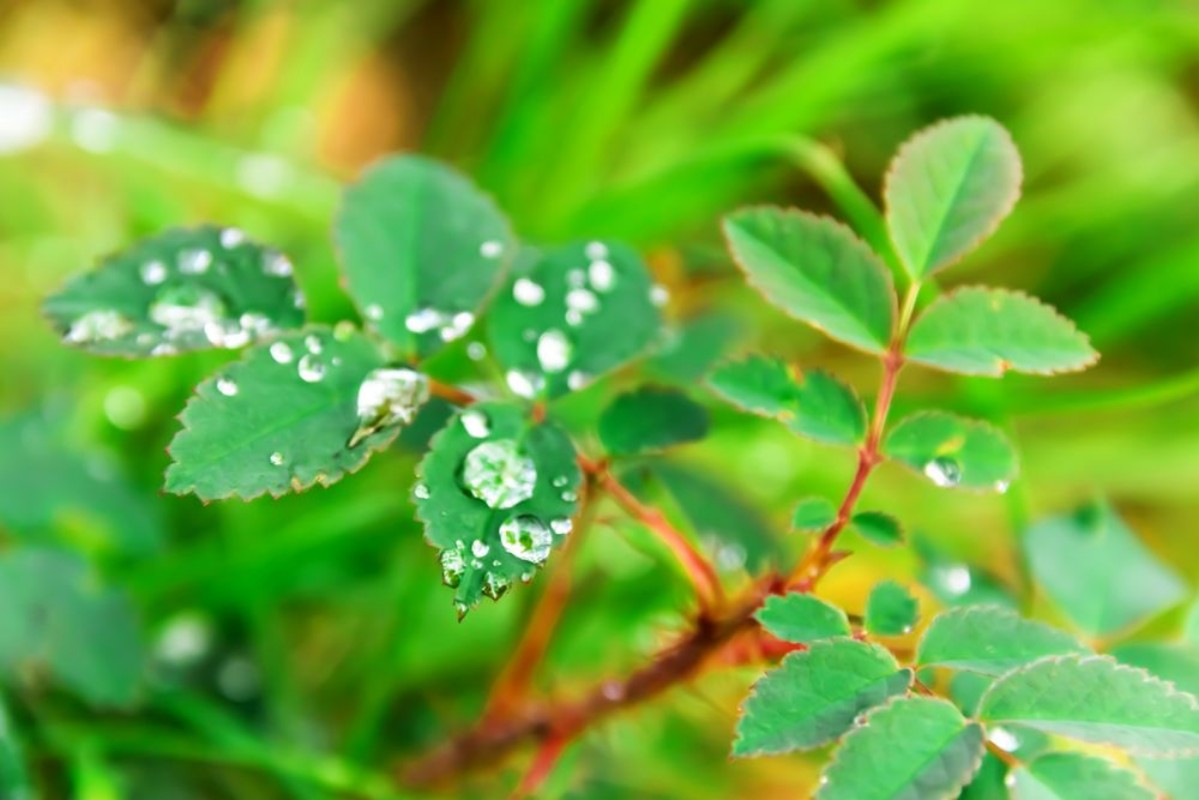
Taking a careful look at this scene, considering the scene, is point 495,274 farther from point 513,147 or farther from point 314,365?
point 513,147

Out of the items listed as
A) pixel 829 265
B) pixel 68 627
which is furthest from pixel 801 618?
pixel 68 627

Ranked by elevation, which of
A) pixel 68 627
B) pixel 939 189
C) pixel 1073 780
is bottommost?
pixel 68 627

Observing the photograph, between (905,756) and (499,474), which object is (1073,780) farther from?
(499,474)

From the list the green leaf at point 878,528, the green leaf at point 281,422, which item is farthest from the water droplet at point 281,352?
the green leaf at point 878,528

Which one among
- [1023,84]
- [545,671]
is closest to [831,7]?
[1023,84]

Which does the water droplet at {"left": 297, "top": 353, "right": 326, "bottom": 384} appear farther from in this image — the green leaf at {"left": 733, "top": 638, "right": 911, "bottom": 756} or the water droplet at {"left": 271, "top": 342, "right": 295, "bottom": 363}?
the green leaf at {"left": 733, "top": 638, "right": 911, "bottom": 756}
